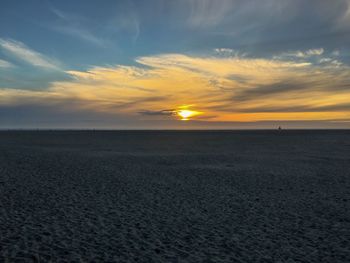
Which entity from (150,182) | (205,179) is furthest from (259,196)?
(150,182)

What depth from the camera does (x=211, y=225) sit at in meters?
11.8

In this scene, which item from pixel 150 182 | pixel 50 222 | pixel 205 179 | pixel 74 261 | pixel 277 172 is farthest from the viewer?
pixel 277 172

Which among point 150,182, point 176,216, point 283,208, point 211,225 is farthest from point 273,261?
point 150,182

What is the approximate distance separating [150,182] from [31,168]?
10.7 meters

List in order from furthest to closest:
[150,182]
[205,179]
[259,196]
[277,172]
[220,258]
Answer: [277,172] → [205,179] → [150,182] → [259,196] → [220,258]

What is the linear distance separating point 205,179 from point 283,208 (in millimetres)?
7754

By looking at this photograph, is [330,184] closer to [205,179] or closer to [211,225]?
[205,179]

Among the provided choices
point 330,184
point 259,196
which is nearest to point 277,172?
point 330,184

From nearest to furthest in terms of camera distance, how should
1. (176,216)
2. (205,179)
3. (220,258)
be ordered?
(220,258)
(176,216)
(205,179)

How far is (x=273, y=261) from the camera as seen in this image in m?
8.77

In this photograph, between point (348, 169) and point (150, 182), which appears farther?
point (348, 169)

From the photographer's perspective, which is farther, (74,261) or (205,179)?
(205,179)

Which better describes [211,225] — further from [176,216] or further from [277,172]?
[277,172]

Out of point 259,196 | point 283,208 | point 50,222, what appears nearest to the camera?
point 50,222
